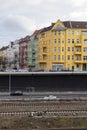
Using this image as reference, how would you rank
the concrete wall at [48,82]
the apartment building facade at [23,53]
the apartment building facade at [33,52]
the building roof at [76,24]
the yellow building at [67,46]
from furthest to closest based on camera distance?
the apartment building facade at [23,53]
the apartment building facade at [33,52]
the building roof at [76,24]
the yellow building at [67,46]
the concrete wall at [48,82]

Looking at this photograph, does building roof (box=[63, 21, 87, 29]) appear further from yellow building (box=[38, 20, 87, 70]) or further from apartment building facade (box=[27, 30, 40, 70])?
apartment building facade (box=[27, 30, 40, 70])

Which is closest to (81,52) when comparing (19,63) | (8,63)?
(19,63)

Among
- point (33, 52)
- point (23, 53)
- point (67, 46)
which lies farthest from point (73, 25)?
point (23, 53)

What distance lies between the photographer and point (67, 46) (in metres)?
92.7

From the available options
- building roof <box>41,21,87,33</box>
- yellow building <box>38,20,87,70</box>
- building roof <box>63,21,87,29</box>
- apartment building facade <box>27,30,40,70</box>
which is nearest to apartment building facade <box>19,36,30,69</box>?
apartment building facade <box>27,30,40,70</box>

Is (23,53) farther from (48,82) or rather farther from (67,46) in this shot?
(48,82)

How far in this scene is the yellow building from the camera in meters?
92.0

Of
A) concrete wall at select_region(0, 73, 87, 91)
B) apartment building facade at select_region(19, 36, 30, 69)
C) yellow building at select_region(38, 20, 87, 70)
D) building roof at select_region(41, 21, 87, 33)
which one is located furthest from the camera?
apartment building facade at select_region(19, 36, 30, 69)

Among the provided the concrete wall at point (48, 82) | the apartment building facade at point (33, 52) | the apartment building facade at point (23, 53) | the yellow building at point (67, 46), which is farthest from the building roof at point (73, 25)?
the apartment building facade at point (23, 53)

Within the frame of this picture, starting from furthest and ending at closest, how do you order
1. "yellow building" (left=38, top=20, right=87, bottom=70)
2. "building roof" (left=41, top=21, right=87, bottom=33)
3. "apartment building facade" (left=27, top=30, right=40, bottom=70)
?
"apartment building facade" (left=27, top=30, right=40, bottom=70) → "building roof" (left=41, top=21, right=87, bottom=33) → "yellow building" (left=38, top=20, right=87, bottom=70)

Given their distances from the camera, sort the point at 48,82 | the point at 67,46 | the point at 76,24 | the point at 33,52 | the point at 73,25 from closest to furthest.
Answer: the point at 48,82 < the point at 67,46 < the point at 73,25 < the point at 76,24 < the point at 33,52

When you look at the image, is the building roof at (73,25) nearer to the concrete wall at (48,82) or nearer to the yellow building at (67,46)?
the yellow building at (67,46)

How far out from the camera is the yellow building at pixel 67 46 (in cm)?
9200

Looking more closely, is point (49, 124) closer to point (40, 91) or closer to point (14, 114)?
point (14, 114)
